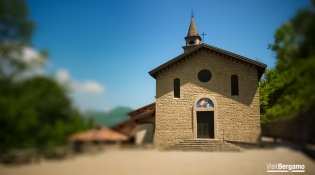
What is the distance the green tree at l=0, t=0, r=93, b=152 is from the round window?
150 inches

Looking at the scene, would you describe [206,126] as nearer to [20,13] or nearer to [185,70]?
[185,70]

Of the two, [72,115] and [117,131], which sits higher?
[72,115]

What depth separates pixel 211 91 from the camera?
6.39 metres

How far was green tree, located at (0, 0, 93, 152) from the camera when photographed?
88.2 inches

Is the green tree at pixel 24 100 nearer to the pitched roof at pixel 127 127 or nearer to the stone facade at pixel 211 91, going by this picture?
the pitched roof at pixel 127 127

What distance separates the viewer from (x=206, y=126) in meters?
7.82

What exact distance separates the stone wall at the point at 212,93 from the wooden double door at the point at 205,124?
55 cm

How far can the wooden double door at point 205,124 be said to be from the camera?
7.30 meters

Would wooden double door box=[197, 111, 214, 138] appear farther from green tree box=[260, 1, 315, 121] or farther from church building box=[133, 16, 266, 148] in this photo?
green tree box=[260, 1, 315, 121]

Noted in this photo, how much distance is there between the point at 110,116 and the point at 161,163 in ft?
3.81

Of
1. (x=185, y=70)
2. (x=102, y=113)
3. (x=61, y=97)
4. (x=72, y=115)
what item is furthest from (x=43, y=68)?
(x=185, y=70)

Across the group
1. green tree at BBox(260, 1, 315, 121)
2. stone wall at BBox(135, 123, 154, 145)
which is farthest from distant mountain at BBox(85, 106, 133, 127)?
green tree at BBox(260, 1, 315, 121)

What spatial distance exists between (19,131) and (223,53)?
474 cm

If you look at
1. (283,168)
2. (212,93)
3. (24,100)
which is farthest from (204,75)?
(24,100)
